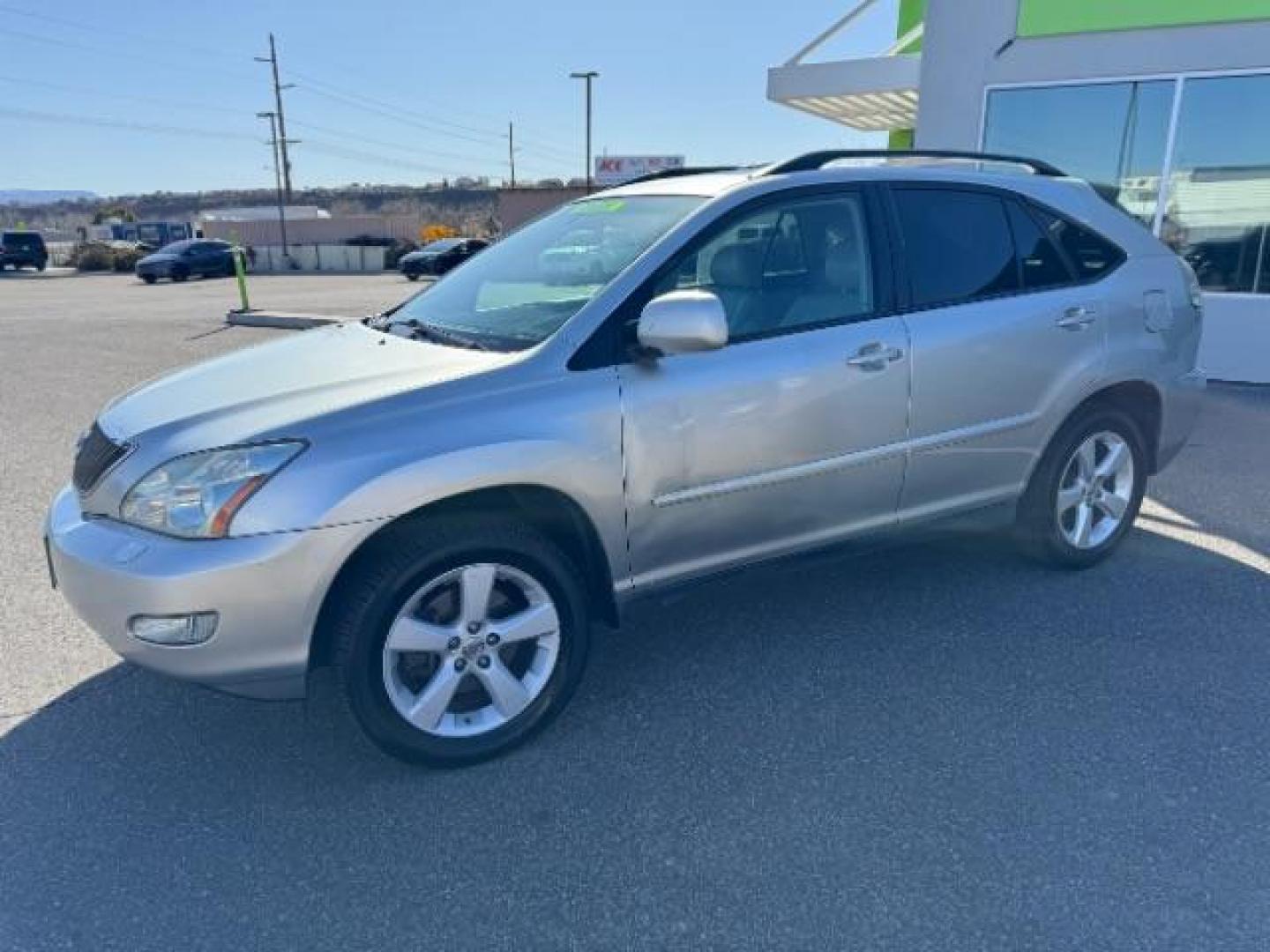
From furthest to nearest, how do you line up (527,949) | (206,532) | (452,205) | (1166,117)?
(452,205), (1166,117), (206,532), (527,949)

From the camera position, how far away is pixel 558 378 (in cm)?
271

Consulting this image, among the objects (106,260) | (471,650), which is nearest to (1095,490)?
(471,650)

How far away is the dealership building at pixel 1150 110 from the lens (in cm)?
787

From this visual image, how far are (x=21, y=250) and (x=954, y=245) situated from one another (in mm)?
41579

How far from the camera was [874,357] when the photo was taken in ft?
10.6

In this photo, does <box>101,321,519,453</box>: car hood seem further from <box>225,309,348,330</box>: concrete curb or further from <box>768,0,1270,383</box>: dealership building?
<box>225,309,348,330</box>: concrete curb

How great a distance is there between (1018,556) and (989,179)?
178cm

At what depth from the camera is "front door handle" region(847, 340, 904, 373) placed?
3.20 m

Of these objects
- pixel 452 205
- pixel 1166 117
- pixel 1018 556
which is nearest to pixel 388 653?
pixel 1018 556

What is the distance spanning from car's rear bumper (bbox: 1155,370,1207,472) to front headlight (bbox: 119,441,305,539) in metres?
3.86

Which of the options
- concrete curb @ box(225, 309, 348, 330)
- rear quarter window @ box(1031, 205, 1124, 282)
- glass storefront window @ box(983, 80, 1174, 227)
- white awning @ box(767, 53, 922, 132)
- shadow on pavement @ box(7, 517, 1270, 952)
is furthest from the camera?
concrete curb @ box(225, 309, 348, 330)

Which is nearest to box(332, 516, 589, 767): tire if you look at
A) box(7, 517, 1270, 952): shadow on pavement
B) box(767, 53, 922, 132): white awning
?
box(7, 517, 1270, 952): shadow on pavement

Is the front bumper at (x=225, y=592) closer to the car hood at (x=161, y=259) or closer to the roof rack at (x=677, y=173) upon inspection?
the roof rack at (x=677, y=173)

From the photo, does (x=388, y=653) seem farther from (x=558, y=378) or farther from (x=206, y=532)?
(x=558, y=378)
